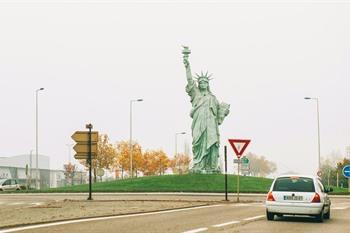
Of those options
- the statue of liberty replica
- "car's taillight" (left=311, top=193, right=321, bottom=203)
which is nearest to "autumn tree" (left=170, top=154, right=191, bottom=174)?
the statue of liberty replica

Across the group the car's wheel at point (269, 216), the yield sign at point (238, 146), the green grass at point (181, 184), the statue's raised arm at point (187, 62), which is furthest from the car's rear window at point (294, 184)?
the statue's raised arm at point (187, 62)

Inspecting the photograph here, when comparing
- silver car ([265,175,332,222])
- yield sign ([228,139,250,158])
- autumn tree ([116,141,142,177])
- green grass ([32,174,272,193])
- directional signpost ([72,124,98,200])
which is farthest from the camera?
autumn tree ([116,141,142,177])

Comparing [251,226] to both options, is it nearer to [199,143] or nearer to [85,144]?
[85,144]

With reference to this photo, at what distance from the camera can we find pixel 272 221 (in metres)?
17.6

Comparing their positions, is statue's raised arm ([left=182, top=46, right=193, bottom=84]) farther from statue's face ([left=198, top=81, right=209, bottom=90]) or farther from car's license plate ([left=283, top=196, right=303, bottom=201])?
car's license plate ([left=283, top=196, right=303, bottom=201])

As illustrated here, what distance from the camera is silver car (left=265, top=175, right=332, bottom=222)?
1747 centimetres

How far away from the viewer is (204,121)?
6912 cm

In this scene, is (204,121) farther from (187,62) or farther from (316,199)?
(316,199)

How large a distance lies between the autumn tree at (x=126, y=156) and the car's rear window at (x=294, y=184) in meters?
85.2

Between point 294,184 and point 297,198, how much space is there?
21.1 inches

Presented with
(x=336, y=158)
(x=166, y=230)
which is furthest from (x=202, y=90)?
(x=336, y=158)

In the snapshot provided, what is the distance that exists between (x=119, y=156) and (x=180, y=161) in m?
27.7

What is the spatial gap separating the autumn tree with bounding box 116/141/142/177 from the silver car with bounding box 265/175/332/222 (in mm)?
85326

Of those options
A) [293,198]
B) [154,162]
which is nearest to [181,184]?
[293,198]
